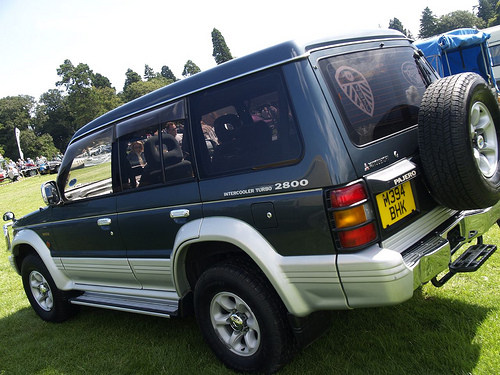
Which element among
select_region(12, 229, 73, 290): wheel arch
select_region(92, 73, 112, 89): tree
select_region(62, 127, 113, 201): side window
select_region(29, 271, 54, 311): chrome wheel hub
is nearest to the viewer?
select_region(62, 127, 113, 201): side window

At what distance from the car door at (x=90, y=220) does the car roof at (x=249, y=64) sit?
0.60m

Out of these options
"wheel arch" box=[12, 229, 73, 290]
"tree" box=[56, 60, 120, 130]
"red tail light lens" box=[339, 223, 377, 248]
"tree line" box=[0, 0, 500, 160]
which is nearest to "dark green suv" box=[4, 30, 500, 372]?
"red tail light lens" box=[339, 223, 377, 248]

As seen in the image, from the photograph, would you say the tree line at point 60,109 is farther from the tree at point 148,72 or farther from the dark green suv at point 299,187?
the dark green suv at point 299,187

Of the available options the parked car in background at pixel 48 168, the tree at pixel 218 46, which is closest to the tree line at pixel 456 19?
the tree at pixel 218 46

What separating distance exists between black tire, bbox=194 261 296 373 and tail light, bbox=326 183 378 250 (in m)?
0.65

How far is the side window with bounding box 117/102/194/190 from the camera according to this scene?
2.92 metres

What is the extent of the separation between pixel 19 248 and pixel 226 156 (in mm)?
3312

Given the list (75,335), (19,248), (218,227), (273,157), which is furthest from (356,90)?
(19,248)

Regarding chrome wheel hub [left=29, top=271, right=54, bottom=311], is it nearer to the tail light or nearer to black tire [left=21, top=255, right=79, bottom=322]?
black tire [left=21, top=255, right=79, bottom=322]

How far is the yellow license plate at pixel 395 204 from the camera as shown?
2.27 meters

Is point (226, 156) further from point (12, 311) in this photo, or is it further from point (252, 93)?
point (12, 311)

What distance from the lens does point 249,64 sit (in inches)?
98.3

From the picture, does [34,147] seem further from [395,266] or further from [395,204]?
[395,266]

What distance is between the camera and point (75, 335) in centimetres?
399
